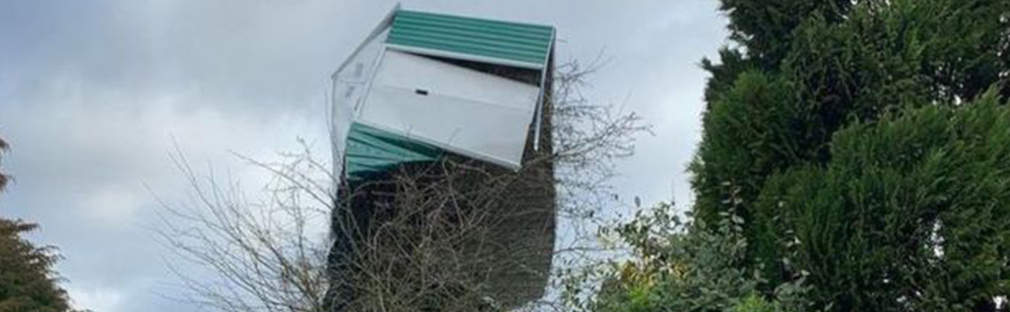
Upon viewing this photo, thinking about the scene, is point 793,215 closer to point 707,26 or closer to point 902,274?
point 902,274

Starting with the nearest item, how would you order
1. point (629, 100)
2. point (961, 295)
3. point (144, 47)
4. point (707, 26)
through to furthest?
point (961, 295) → point (707, 26) → point (629, 100) → point (144, 47)

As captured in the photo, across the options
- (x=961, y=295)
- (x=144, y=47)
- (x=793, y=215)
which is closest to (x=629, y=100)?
(x=793, y=215)

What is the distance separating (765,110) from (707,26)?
152 cm

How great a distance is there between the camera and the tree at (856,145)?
158 inches

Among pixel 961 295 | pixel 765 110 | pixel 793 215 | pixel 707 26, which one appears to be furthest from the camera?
pixel 707 26

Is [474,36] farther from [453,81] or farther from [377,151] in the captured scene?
[377,151]

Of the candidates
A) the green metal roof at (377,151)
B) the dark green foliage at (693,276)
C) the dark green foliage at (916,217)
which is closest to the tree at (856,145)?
the dark green foliage at (916,217)

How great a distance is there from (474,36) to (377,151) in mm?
856

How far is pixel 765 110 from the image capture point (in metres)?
4.64

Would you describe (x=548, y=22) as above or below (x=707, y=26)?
above

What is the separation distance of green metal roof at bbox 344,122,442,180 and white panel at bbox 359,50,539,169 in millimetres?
52

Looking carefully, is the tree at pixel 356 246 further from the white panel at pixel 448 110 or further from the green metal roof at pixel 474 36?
the green metal roof at pixel 474 36

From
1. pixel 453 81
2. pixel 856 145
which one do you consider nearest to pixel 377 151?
pixel 453 81

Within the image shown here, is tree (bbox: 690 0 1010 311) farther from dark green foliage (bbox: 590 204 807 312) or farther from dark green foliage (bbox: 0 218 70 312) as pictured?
dark green foliage (bbox: 0 218 70 312)
